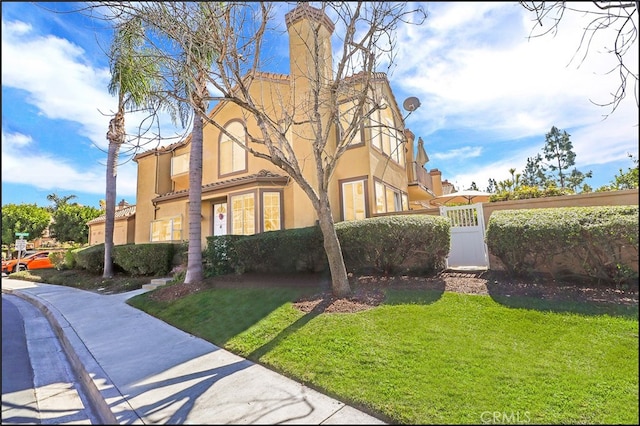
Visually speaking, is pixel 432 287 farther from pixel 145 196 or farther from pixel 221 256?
pixel 145 196

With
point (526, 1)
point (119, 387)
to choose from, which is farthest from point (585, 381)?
point (119, 387)

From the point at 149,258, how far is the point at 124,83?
7.70 meters

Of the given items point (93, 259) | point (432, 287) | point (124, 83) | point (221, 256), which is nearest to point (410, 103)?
point (432, 287)

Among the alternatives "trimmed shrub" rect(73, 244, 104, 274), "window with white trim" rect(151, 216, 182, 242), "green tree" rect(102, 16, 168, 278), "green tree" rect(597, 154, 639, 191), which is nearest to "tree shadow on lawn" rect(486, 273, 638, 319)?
"green tree" rect(597, 154, 639, 191)

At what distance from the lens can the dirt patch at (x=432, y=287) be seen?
591 cm

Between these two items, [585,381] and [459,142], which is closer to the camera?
[585,381]

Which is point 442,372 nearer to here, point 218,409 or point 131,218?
point 218,409

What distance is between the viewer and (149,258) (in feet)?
46.0

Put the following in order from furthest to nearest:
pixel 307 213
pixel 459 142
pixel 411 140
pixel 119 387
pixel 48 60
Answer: pixel 411 140 → pixel 307 213 → pixel 459 142 → pixel 48 60 → pixel 119 387

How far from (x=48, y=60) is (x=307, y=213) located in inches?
349

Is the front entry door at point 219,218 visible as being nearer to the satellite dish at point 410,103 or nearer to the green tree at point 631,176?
the satellite dish at point 410,103

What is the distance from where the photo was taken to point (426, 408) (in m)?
3.42

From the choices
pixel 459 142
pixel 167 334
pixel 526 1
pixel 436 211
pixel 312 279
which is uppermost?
pixel 526 1

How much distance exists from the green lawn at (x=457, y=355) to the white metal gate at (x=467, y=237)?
3295 millimetres
